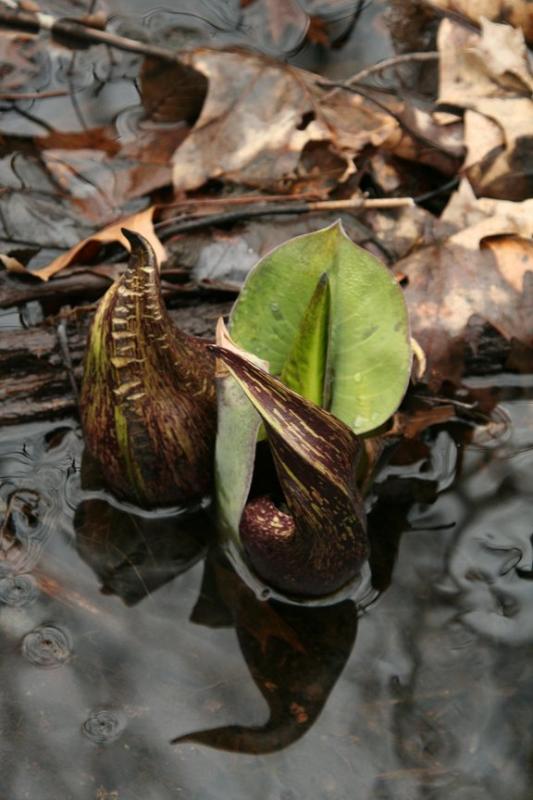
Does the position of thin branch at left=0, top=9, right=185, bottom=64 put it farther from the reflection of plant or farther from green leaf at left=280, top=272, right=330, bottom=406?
green leaf at left=280, top=272, right=330, bottom=406

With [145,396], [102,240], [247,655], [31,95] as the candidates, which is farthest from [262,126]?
A: [247,655]

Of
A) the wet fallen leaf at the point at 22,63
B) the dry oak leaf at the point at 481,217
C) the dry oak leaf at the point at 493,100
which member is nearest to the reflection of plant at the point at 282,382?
the dry oak leaf at the point at 481,217

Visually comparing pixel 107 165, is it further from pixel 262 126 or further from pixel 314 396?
pixel 314 396

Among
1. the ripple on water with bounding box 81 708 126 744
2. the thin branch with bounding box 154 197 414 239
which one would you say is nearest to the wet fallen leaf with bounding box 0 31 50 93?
the thin branch with bounding box 154 197 414 239

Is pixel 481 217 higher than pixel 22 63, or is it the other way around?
pixel 481 217

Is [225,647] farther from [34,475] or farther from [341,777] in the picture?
[34,475]

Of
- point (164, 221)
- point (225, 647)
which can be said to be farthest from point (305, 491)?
point (164, 221)
